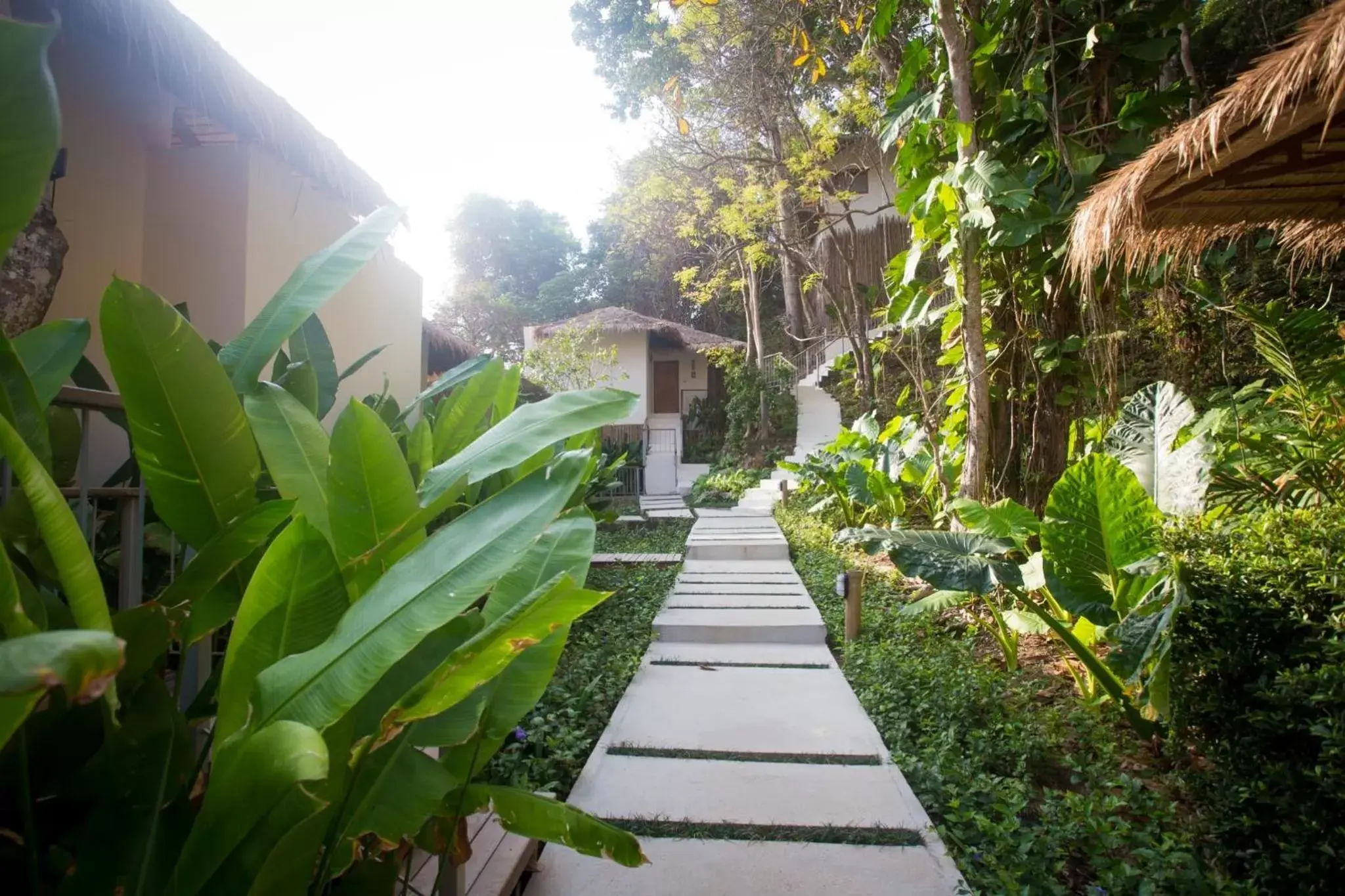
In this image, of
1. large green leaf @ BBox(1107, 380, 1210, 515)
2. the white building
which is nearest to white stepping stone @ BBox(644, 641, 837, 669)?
large green leaf @ BBox(1107, 380, 1210, 515)

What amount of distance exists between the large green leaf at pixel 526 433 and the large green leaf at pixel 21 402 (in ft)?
1.49

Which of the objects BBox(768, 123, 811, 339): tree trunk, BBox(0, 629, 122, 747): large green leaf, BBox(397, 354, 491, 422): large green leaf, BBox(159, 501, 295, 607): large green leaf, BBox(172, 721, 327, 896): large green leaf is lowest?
BBox(172, 721, 327, 896): large green leaf

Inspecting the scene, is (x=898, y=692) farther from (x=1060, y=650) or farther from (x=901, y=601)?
(x=901, y=601)

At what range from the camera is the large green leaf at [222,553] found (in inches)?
35.5

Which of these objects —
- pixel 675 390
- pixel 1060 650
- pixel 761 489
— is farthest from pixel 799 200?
pixel 1060 650

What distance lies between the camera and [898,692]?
10.7 ft

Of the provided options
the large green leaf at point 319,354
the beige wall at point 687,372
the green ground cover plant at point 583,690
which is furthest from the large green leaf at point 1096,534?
the beige wall at point 687,372

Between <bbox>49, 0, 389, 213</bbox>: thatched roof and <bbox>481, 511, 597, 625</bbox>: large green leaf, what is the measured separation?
4111mm

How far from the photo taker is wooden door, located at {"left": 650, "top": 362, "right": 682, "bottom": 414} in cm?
2025

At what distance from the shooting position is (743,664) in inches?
158

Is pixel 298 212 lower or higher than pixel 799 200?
lower

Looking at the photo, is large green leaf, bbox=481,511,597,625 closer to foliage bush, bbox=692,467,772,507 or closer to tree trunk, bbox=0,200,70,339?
tree trunk, bbox=0,200,70,339

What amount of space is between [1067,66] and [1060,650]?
3684mm

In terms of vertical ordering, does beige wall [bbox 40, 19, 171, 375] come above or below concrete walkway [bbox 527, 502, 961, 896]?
above
